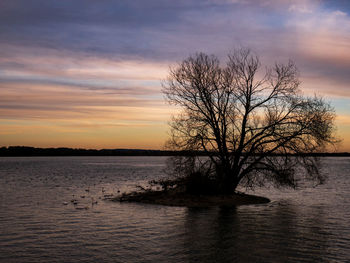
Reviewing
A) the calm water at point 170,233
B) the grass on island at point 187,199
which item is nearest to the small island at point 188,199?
the grass on island at point 187,199

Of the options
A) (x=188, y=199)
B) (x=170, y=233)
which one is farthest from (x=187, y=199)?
(x=170, y=233)

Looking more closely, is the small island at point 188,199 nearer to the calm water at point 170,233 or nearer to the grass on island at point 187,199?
the grass on island at point 187,199

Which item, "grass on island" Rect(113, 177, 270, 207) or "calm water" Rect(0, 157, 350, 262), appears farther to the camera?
"grass on island" Rect(113, 177, 270, 207)

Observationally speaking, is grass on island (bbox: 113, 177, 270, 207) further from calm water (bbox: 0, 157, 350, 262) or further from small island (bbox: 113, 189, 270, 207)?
calm water (bbox: 0, 157, 350, 262)

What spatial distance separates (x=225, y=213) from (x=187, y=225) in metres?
4.62

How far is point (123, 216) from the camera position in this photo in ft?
73.3

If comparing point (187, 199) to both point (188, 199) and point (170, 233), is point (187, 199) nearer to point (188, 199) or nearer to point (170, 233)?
point (188, 199)

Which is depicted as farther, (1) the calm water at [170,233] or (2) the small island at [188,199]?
(2) the small island at [188,199]

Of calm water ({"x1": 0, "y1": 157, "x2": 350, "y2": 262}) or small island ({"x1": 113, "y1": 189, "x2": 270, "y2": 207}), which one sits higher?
small island ({"x1": 113, "y1": 189, "x2": 270, "y2": 207})

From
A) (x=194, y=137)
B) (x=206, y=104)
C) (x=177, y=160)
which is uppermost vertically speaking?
(x=206, y=104)

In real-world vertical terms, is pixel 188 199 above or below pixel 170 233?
above

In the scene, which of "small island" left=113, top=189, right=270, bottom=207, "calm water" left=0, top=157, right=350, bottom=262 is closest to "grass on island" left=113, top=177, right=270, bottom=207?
"small island" left=113, top=189, right=270, bottom=207

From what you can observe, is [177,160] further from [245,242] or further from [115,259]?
[115,259]

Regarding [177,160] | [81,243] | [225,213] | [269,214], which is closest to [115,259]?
[81,243]
